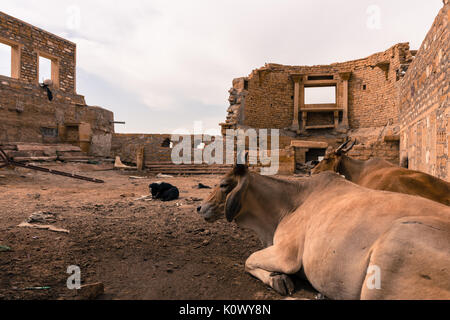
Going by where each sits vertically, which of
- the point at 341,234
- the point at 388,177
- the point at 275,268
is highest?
the point at 388,177

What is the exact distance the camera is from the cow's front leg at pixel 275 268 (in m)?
2.42

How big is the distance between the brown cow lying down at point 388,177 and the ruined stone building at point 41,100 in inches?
595

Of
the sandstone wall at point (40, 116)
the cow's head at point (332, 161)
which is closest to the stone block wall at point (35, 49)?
the sandstone wall at point (40, 116)

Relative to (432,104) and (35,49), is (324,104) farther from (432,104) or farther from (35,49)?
(35,49)

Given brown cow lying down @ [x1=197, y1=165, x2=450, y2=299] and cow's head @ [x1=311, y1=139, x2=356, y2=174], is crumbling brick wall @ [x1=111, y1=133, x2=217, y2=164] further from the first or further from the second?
brown cow lying down @ [x1=197, y1=165, x2=450, y2=299]

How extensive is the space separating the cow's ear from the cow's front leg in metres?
0.51

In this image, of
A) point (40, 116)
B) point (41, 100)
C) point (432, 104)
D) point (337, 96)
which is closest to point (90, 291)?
point (432, 104)

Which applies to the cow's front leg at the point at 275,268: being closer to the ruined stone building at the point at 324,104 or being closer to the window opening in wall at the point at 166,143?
the ruined stone building at the point at 324,104

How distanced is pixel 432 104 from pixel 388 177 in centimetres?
247

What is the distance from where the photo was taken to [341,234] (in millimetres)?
2059

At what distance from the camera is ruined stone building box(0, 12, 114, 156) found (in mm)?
15117

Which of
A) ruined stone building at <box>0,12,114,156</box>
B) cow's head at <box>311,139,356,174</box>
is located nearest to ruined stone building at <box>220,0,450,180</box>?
cow's head at <box>311,139,356,174</box>

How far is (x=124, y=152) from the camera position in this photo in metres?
17.8
